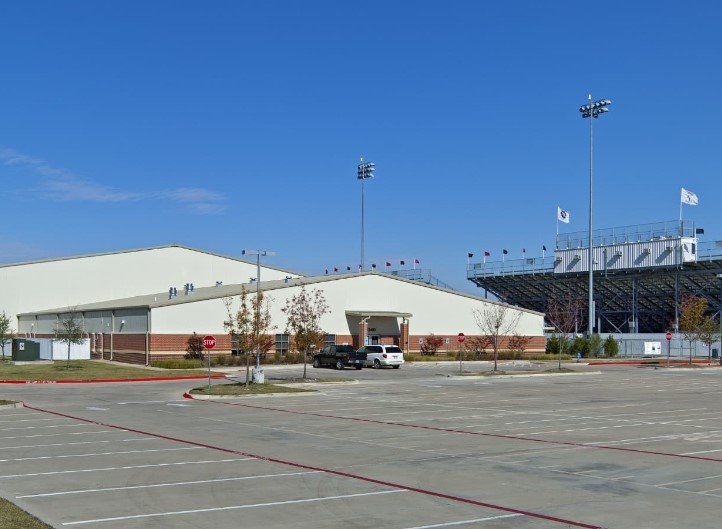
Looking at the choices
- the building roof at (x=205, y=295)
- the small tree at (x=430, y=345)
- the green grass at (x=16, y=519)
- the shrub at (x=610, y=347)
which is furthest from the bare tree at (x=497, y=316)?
the green grass at (x=16, y=519)

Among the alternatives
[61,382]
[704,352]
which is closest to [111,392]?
[61,382]

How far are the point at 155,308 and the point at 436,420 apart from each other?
3643cm

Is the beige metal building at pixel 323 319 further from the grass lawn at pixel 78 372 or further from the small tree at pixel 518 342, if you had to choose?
the grass lawn at pixel 78 372

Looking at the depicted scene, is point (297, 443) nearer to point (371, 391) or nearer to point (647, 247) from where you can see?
point (371, 391)

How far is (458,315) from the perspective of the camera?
75.6 meters

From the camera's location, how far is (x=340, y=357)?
184ft

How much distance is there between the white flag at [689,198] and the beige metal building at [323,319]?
1852cm

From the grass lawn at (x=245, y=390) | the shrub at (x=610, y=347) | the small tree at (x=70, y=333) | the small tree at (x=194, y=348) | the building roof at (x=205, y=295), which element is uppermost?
the building roof at (x=205, y=295)

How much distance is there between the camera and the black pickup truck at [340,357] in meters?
55.9

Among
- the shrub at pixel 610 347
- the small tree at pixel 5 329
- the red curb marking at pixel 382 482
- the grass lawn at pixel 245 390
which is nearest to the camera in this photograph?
the red curb marking at pixel 382 482

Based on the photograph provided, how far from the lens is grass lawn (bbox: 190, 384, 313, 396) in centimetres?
3447

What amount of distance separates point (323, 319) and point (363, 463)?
167 ft

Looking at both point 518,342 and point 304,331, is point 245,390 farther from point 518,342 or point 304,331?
point 518,342

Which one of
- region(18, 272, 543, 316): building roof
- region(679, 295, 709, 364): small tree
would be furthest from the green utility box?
region(679, 295, 709, 364): small tree
